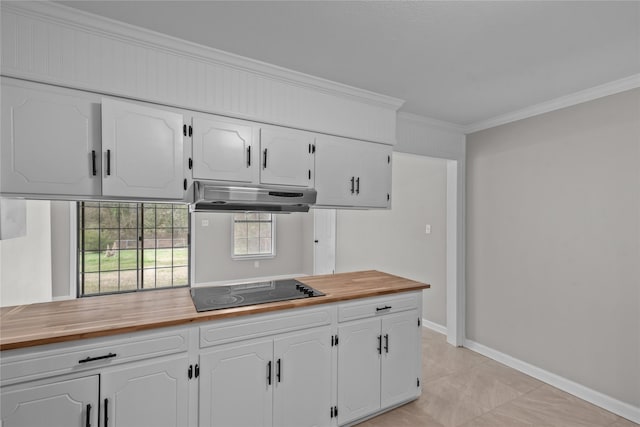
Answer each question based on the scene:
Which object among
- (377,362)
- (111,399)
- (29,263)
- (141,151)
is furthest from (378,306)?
(29,263)

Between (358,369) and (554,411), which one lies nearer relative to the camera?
(358,369)

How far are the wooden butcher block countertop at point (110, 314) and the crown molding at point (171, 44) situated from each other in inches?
60.0

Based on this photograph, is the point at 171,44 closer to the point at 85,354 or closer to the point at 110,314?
the point at 110,314

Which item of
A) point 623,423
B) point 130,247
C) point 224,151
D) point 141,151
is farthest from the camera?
point 130,247

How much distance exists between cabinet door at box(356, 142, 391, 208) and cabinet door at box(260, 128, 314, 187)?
475 millimetres

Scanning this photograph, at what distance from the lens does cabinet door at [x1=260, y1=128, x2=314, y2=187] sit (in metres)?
2.29

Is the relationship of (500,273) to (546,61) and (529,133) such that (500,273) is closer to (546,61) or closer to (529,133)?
(529,133)

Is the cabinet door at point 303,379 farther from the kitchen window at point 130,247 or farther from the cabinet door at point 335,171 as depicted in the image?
the kitchen window at point 130,247

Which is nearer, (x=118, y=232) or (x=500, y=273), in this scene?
(x=500, y=273)

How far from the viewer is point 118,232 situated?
17.5 feet

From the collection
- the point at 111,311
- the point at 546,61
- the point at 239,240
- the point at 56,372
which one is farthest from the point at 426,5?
the point at 239,240

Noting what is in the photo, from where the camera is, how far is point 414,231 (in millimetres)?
4246

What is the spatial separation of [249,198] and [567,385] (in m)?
3.04

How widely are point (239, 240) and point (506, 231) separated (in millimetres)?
4639
